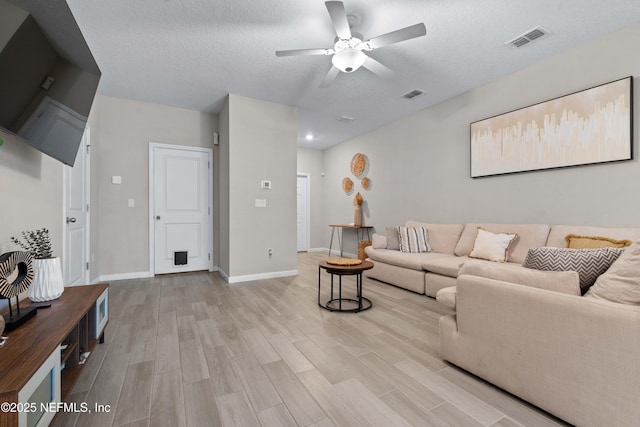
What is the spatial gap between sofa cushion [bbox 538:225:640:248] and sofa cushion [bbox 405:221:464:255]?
3.48 feet

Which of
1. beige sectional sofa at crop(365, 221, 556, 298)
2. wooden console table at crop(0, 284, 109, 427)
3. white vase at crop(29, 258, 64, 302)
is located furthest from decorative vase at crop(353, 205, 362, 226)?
white vase at crop(29, 258, 64, 302)

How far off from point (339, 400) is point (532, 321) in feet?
3.45

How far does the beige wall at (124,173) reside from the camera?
12.9ft

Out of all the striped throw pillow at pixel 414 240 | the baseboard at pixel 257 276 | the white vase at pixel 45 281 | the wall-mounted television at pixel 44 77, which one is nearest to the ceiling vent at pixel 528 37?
the striped throw pillow at pixel 414 240

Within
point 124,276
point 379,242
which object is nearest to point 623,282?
point 379,242

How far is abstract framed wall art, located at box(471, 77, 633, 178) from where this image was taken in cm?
251

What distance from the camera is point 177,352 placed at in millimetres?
1988

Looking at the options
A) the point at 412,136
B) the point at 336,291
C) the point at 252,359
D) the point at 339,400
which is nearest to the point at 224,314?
the point at 252,359

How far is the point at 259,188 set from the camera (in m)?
4.13

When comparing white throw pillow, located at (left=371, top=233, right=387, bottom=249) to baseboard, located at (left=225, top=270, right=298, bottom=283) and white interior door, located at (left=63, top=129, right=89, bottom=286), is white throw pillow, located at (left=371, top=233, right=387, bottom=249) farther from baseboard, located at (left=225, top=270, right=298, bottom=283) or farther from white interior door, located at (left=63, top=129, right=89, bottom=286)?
white interior door, located at (left=63, top=129, right=89, bottom=286)

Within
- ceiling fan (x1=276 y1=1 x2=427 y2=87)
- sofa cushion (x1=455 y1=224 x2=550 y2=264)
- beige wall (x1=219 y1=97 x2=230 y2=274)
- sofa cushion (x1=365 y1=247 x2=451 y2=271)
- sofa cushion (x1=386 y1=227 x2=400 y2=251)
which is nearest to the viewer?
ceiling fan (x1=276 y1=1 x2=427 y2=87)

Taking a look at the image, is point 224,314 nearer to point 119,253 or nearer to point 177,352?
point 177,352

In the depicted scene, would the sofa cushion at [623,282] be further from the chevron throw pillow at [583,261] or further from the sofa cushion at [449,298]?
the sofa cushion at [449,298]

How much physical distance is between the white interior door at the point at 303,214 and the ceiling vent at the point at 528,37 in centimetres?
493
